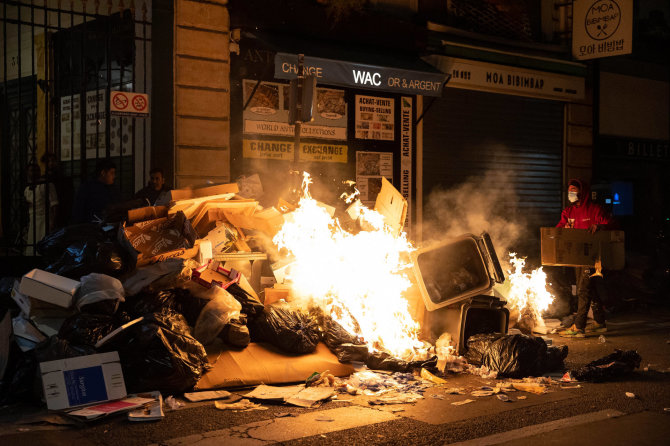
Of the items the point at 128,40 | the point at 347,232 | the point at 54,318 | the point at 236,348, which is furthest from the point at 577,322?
the point at 128,40

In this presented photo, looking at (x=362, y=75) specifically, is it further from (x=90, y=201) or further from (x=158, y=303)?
(x=158, y=303)

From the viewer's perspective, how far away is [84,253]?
6.28 meters

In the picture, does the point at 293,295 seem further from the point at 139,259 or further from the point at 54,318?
the point at 54,318

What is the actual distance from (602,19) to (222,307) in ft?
32.1

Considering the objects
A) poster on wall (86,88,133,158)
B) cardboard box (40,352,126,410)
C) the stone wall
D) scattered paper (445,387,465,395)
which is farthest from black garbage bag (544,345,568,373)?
poster on wall (86,88,133,158)

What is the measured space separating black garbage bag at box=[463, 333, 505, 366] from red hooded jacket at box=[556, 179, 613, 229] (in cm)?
316

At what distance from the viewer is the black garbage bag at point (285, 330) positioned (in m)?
6.48

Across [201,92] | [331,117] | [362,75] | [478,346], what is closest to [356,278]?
[478,346]

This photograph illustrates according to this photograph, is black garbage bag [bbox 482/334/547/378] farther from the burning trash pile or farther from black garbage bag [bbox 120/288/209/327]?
black garbage bag [bbox 120/288/209/327]

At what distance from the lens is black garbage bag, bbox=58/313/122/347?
17.9 ft

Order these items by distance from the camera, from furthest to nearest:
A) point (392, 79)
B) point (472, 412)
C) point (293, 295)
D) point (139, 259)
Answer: point (392, 79), point (293, 295), point (139, 259), point (472, 412)

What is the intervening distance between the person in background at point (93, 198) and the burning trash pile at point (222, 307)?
113 cm

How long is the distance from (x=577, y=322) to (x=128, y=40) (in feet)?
23.8

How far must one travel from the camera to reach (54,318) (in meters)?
5.92
